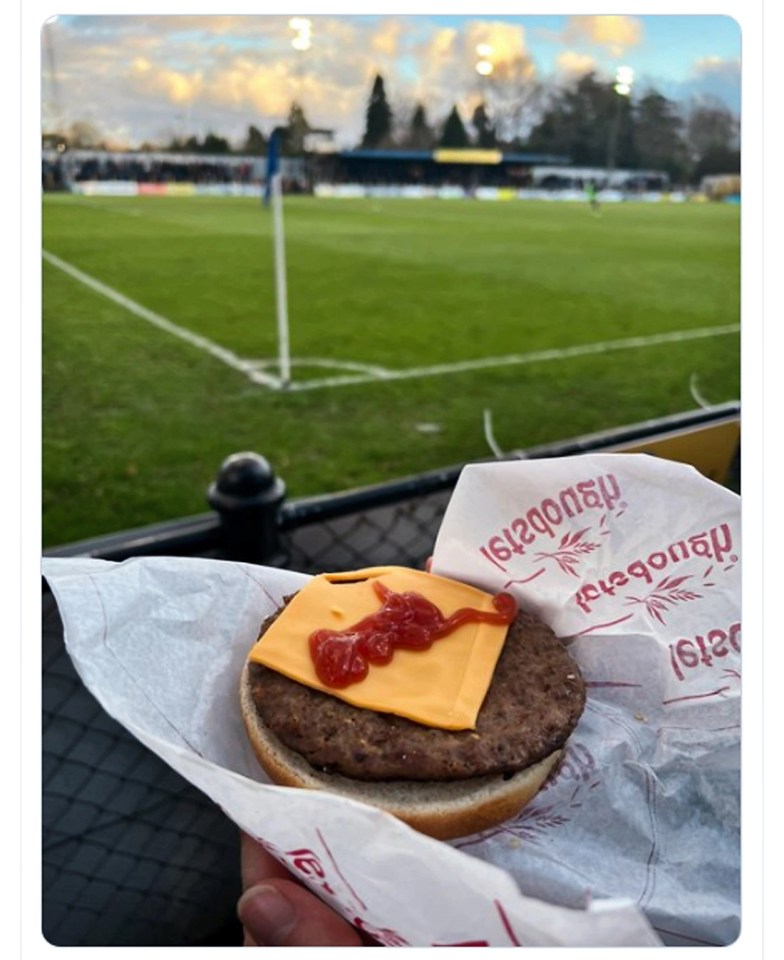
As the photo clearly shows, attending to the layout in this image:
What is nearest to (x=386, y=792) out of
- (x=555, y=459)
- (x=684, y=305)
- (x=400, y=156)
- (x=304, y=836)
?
(x=304, y=836)

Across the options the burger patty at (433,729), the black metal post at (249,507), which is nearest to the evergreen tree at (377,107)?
the black metal post at (249,507)

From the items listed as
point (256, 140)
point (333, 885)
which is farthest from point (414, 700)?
point (256, 140)

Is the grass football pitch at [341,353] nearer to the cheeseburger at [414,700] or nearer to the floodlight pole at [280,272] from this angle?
the floodlight pole at [280,272]

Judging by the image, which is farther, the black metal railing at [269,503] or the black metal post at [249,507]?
the black metal post at [249,507]

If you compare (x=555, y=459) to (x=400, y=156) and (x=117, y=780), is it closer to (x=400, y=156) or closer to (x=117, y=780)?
(x=117, y=780)

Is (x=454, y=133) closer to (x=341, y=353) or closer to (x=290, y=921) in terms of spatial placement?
(x=341, y=353)

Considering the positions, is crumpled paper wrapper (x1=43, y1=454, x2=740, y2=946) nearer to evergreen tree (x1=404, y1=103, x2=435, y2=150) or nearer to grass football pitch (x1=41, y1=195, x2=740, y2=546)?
grass football pitch (x1=41, y1=195, x2=740, y2=546)
